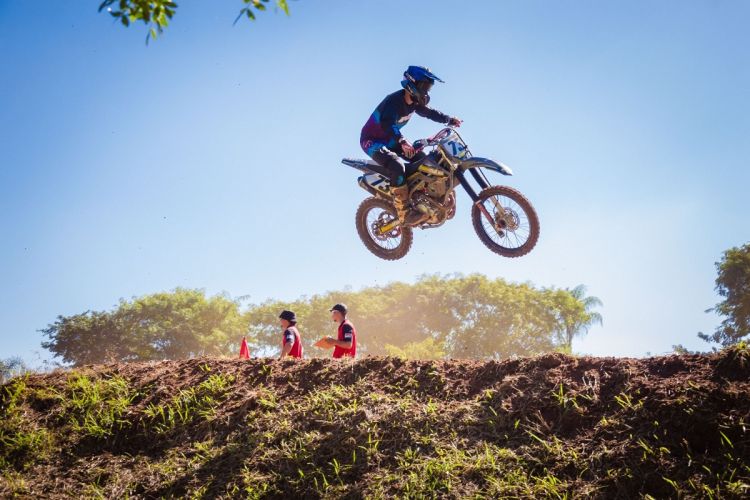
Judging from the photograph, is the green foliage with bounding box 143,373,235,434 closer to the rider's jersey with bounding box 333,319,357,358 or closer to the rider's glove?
the rider's jersey with bounding box 333,319,357,358

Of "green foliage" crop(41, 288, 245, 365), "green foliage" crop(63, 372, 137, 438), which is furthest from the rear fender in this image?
"green foliage" crop(41, 288, 245, 365)

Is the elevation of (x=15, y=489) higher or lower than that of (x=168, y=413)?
lower

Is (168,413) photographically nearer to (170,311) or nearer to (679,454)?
(679,454)

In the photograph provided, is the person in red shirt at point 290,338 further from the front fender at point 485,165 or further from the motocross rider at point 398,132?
the front fender at point 485,165

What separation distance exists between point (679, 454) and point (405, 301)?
48.7m

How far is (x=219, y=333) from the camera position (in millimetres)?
45531

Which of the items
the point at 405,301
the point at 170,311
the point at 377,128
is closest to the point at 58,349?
the point at 170,311

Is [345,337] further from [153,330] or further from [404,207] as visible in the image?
[153,330]

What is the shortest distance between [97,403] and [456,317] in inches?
1736

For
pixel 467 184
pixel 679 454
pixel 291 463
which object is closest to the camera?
pixel 679 454

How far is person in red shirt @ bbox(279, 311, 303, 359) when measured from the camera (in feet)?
29.6

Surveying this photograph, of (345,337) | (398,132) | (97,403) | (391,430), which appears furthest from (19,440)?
(398,132)

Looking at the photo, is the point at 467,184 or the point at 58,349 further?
the point at 58,349

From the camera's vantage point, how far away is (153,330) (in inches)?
1681
